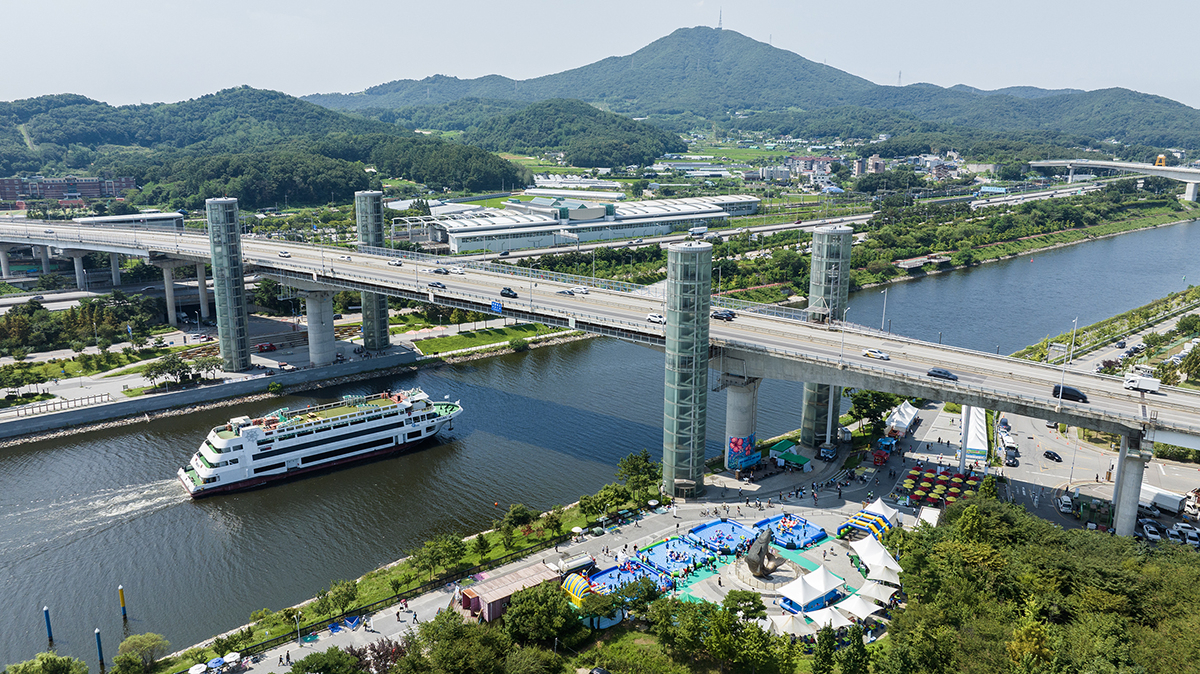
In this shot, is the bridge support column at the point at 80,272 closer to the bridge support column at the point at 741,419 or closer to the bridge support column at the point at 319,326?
the bridge support column at the point at 319,326

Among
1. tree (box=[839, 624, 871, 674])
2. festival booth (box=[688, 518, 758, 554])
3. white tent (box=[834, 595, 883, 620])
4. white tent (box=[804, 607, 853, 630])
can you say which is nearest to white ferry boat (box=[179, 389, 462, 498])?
festival booth (box=[688, 518, 758, 554])

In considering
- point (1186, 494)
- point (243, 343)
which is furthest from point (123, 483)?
point (1186, 494)

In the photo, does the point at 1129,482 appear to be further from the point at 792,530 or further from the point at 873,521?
the point at 792,530

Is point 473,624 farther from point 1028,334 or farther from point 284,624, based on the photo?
point 1028,334

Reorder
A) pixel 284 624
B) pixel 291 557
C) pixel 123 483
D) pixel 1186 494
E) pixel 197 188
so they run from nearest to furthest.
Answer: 1. pixel 284 624
2. pixel 291 557
3. pixel 1186 494
4. pixel 123 483
5. pixel 197 188

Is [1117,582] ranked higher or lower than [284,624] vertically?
higher

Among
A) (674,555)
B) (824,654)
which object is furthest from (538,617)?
(824,654)

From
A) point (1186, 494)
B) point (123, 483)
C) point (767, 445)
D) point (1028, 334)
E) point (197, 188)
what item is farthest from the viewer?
point (197, 188)
